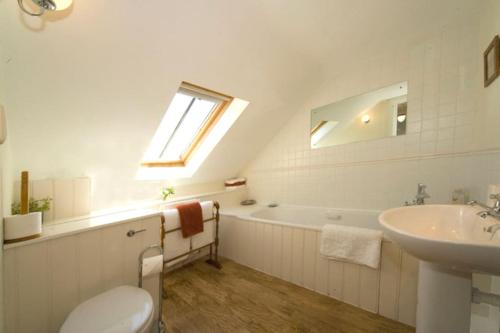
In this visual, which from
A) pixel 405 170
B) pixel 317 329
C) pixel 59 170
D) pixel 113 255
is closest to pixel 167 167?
pixel 59 170

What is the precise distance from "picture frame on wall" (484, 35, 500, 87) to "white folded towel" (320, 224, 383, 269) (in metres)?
1.28

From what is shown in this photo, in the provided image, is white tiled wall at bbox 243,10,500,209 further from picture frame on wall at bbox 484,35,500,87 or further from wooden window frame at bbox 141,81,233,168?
wooden window frame at bbox 141,81,233,168

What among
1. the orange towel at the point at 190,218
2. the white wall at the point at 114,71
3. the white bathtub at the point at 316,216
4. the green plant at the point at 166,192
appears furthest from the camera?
the green plant at the point at 166,192

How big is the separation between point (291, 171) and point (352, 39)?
64.5 inches

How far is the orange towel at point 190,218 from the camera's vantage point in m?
1.84

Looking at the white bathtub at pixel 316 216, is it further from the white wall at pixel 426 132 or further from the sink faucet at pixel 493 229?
the sink faucet at pixel 493 229

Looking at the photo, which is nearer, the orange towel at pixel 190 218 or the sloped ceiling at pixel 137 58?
the sloped ceiling at pixel 137 58

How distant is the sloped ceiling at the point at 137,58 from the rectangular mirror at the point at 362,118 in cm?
49

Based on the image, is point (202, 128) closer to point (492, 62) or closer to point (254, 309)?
point (254, 309)

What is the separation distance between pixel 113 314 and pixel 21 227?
0.62 m

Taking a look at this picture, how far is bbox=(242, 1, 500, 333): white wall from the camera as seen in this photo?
1484 millimetres

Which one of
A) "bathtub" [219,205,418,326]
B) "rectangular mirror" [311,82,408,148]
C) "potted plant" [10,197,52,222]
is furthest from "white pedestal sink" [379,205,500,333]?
"potted plant" [10,197,52,222]

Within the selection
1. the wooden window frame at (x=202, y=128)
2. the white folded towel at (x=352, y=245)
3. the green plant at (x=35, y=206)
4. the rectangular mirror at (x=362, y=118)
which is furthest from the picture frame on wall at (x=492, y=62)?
the green plant at (x=35, y=206)

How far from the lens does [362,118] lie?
2.15m
